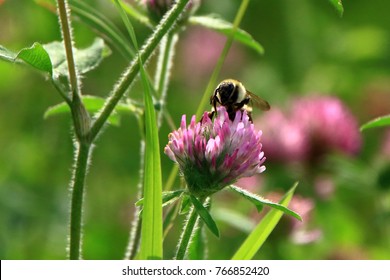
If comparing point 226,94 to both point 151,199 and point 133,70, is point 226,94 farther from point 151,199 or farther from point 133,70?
point 151,199

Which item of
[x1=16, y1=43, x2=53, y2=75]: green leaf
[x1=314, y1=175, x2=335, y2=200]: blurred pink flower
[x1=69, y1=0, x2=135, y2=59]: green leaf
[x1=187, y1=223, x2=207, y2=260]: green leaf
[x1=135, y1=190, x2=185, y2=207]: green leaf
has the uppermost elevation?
A: [x1=16, y1=43, x2=53, y2=75]: green leaf

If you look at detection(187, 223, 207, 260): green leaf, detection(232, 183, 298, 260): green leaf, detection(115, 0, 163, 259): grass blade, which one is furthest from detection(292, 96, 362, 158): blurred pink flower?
detection(115, 0, 163, 259): grass blade

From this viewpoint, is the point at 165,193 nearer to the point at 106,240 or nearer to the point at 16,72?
the point at 106,240

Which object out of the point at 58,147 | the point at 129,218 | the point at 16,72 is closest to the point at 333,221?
the point at 129,218

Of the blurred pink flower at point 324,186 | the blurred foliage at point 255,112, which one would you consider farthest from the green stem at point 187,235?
the blurred pink flower at point 324,186

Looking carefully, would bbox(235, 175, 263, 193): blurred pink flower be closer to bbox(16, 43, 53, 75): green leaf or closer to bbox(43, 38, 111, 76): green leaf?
bbox(43, 38, 111, 76): green leaf

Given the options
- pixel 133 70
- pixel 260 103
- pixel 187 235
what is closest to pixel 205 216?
pixel 187 235
